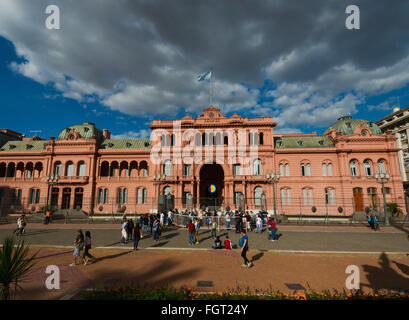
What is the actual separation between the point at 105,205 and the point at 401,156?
245 feet

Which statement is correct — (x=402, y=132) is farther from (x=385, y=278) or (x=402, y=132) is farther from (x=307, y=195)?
(x=385, y=278)

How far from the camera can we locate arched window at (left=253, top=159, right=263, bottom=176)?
3696 cm

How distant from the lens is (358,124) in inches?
1543

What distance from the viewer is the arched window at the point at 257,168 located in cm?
3696

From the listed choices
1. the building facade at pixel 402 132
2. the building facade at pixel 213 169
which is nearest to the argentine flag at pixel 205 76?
the building facade at pixel 213 169

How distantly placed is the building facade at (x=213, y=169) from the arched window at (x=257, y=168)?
18cm

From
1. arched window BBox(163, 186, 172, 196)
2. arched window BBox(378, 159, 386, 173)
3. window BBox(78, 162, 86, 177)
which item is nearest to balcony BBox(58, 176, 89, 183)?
window BBox(78, 162, 86, 177)

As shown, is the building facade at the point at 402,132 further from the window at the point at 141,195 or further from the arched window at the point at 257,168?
the window at the point at 141,195

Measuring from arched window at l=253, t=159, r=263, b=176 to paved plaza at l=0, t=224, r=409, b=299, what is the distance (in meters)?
21.1

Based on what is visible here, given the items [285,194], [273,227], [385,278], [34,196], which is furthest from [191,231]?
[34,196]

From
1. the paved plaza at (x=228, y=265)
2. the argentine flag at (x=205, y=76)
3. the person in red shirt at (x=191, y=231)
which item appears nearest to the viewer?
the paved plaza at (x=228, y=265)

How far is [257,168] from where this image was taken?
37.2m

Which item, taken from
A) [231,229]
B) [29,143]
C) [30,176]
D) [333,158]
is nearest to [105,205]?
[30,176]
